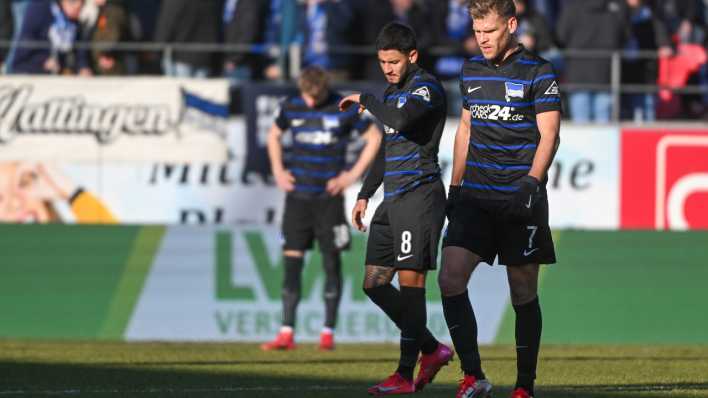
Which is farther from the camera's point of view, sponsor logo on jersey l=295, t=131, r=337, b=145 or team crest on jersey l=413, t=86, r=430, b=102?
sponsor logo on jersey l=295, t=131, r=337, b=145

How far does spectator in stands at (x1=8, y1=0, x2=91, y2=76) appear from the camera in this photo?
18.0 m

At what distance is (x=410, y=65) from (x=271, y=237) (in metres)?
6.56

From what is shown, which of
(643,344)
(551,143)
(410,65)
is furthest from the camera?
(643,344)

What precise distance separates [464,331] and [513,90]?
128 centimetres

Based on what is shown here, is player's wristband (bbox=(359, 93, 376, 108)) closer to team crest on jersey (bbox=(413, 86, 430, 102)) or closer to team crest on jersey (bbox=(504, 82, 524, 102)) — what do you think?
team crest on jersey (bbox=(413, 86, 430, 102))

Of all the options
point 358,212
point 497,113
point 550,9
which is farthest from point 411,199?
point 550,9

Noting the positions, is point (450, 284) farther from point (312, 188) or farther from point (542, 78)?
point (312, 188)

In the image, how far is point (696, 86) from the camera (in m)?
19.1

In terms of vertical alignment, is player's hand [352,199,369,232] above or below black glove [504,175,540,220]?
below

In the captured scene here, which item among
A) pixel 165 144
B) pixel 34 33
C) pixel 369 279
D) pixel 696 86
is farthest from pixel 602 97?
pixel 369 279

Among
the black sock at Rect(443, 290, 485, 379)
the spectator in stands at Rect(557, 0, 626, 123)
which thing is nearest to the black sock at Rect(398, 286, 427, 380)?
the black sock at Rect(443, 290, 485, 379)

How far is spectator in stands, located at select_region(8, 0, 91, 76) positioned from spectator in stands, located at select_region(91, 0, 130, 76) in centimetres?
23

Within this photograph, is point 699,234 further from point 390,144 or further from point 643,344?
point 390,144

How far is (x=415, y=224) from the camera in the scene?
29.6 ft
